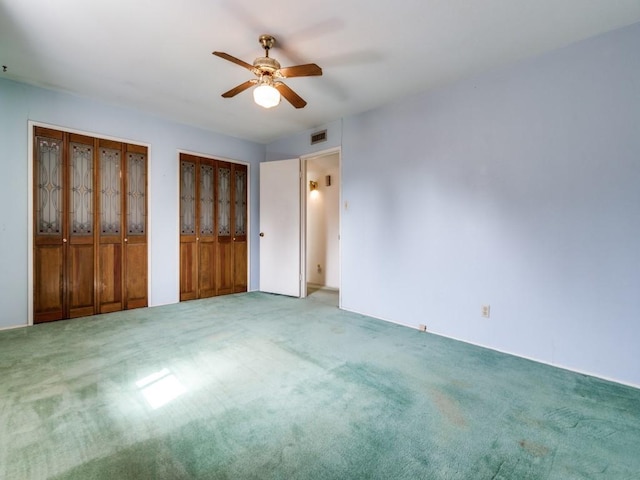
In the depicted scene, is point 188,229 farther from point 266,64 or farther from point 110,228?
point 266,64

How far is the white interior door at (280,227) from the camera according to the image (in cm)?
497

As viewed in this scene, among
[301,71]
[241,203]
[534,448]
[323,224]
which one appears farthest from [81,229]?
[534,448]

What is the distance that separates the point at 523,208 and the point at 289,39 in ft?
8.17

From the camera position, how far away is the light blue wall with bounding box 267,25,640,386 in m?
2.26

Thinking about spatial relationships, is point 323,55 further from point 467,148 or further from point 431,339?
point 431,339

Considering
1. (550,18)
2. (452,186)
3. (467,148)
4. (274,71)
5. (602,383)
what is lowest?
(602,383)

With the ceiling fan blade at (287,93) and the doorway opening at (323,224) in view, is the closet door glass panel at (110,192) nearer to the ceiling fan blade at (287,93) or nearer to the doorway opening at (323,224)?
the ceiling fan blade at (287,93)

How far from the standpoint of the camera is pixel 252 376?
224cm

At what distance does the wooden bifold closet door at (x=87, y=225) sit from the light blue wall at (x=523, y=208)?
10.5 feet

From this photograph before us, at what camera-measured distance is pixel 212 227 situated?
4902 mm

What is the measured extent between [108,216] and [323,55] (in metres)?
3.32

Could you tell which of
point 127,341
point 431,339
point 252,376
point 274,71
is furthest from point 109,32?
point 431,339

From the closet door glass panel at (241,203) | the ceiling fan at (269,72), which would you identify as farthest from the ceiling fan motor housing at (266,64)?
the closet door glass panel at (241,203)

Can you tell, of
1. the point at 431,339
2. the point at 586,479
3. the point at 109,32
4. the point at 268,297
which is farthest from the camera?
the point at 268,297
